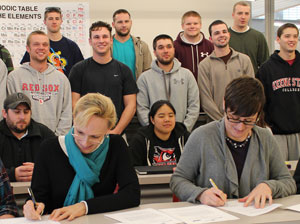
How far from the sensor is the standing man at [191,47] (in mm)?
5324

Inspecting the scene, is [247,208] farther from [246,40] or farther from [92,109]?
[246,40]

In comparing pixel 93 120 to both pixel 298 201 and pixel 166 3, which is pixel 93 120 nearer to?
pixel 298 201

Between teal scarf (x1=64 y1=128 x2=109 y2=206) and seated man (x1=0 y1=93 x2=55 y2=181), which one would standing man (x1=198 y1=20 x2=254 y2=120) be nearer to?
seated man (x1=0 y1=93 x2=55 y2=181)

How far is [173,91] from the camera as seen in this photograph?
485 cm

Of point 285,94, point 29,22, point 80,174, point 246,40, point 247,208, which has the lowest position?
point 247,208

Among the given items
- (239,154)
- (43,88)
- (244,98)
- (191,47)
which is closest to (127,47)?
(191,47)

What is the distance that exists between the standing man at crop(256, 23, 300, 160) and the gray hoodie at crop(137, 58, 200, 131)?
0.83 meters

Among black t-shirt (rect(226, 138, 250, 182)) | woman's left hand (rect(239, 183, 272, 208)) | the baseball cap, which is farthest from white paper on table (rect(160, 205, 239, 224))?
the baseball cap

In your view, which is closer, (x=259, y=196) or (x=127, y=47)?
(x=259, y=196)

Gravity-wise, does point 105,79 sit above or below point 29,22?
below

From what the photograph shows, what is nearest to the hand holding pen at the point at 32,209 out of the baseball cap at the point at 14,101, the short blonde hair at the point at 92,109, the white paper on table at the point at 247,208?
the short blonde hair at the point at 92,109

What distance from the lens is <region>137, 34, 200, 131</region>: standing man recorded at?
15.7 feet

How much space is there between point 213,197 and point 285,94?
2895mm

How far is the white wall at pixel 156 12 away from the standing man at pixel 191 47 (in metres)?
1.77
